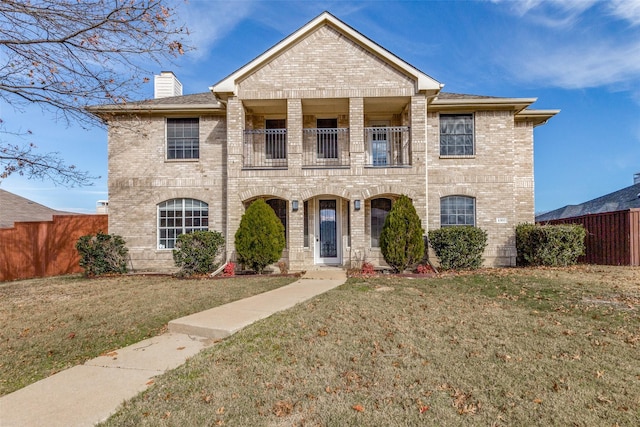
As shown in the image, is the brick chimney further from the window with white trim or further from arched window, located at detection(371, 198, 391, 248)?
arched window, located at detection(371, 198, 391, 248)

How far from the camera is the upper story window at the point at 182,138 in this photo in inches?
518

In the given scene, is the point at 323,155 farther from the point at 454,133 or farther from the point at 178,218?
the point at 178,218

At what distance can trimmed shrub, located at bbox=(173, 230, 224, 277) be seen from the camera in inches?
429

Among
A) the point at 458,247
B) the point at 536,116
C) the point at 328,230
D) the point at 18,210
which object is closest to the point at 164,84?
the point at 328,230

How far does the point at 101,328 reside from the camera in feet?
18.4

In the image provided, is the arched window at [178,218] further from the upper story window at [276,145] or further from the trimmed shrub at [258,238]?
the upper story window at [276,145]

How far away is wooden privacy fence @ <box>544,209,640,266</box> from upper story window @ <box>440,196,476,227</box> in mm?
4204

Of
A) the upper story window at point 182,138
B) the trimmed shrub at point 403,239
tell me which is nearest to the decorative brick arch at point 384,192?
the trimmed shrub at point 403,239

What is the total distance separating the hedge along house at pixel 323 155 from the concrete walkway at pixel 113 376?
656 centimetres

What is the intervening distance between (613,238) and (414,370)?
11.9 metres

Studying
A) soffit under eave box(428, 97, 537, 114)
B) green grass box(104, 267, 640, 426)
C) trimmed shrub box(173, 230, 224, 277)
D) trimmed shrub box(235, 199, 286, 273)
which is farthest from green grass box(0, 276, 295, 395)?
soffit under eave box(428, 97, 537, 114)

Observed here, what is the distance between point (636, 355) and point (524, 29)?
12093mm

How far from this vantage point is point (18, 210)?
770 inches

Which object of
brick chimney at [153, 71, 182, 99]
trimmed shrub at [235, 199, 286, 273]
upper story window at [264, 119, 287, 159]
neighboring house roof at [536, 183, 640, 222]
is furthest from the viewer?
neighboring house roof at [536, 183, 640, 222]
